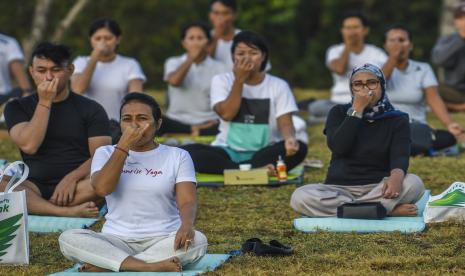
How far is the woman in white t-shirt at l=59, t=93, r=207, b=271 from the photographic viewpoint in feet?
19.9

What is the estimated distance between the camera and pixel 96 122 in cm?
809

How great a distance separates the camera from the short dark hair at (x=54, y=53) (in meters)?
8.00

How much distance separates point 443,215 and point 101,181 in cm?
249

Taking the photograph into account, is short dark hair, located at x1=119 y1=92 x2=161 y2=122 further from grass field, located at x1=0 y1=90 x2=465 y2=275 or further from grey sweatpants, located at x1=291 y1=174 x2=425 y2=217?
grey sweatpants, located at x1=291 y1=174 x2=425 y2=217

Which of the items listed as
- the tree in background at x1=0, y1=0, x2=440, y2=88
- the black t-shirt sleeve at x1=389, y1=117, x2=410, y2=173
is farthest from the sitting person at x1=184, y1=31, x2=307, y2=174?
the tree in background at x1=0, y1=0, x2=440, y2=88

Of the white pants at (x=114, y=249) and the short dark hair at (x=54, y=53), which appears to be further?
the short dark hair at (x=54, y=53)

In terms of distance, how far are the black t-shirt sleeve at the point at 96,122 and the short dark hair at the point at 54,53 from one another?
38 cm

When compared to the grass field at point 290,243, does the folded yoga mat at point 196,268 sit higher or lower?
higher

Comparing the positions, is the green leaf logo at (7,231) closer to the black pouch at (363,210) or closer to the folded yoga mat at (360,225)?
the folded yoga mat at (360,225)

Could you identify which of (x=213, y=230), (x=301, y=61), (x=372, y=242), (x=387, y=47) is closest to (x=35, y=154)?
(x=213, y=230)

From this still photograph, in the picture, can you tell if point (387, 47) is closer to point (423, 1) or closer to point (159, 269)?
point (159, 269)

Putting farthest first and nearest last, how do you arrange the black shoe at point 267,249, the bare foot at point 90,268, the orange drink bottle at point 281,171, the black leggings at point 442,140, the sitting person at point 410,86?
the black leggings at point 442,140, the sitting person at point 410,86, the orange drink bottle at point 281,171, the black shoe at point 267,249, the bare foot at point 90,268

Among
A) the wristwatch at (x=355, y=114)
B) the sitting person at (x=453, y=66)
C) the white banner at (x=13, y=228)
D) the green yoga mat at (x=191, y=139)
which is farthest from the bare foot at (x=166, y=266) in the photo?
the sitting person at (x=453, y=66)

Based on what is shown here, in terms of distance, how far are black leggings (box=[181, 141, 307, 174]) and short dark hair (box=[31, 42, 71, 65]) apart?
1.98 m
